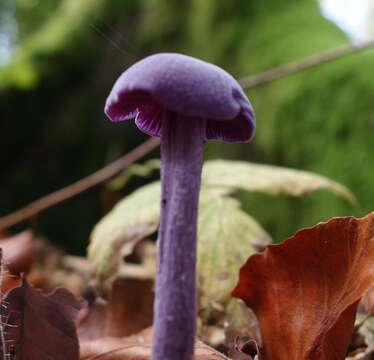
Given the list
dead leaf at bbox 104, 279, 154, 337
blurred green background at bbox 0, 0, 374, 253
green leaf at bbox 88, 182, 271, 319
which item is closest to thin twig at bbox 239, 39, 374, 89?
blurred green background at bbox 0, 0, 374, 253

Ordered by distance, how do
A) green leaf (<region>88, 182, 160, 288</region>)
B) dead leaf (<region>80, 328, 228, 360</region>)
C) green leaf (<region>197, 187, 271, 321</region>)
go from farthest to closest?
green leaf (<region>88, 182, 160, 288</region>)
green leaf (<region>197, 187, 271, 321</region>)
dead leaf (<region>80, 328, 228, 360</region>)

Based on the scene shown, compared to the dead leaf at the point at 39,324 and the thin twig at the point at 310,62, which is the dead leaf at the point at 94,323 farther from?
the thin twig at the point at 310,62

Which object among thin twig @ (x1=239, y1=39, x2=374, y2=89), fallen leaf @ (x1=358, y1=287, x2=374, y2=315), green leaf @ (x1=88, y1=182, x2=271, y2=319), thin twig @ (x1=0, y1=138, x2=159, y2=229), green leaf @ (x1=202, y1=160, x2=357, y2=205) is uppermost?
thin twig @ (x1=239, y1=39, x2=374, y2=89)

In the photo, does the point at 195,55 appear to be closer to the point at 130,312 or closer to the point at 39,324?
the point at 130,312

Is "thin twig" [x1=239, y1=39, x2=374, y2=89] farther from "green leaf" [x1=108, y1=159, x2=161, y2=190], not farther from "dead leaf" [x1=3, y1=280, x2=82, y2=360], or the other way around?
"dead leaf" [x1=3, y1=280, x2=82, y2=360]

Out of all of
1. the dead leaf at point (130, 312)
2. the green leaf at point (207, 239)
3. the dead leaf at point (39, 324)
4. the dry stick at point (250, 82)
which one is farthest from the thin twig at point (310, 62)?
the dead leaf at point (39, 324)

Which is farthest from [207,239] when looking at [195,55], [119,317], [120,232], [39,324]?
[195,55]

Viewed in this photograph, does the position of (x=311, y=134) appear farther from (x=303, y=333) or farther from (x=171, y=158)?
(x=171, y=158)
